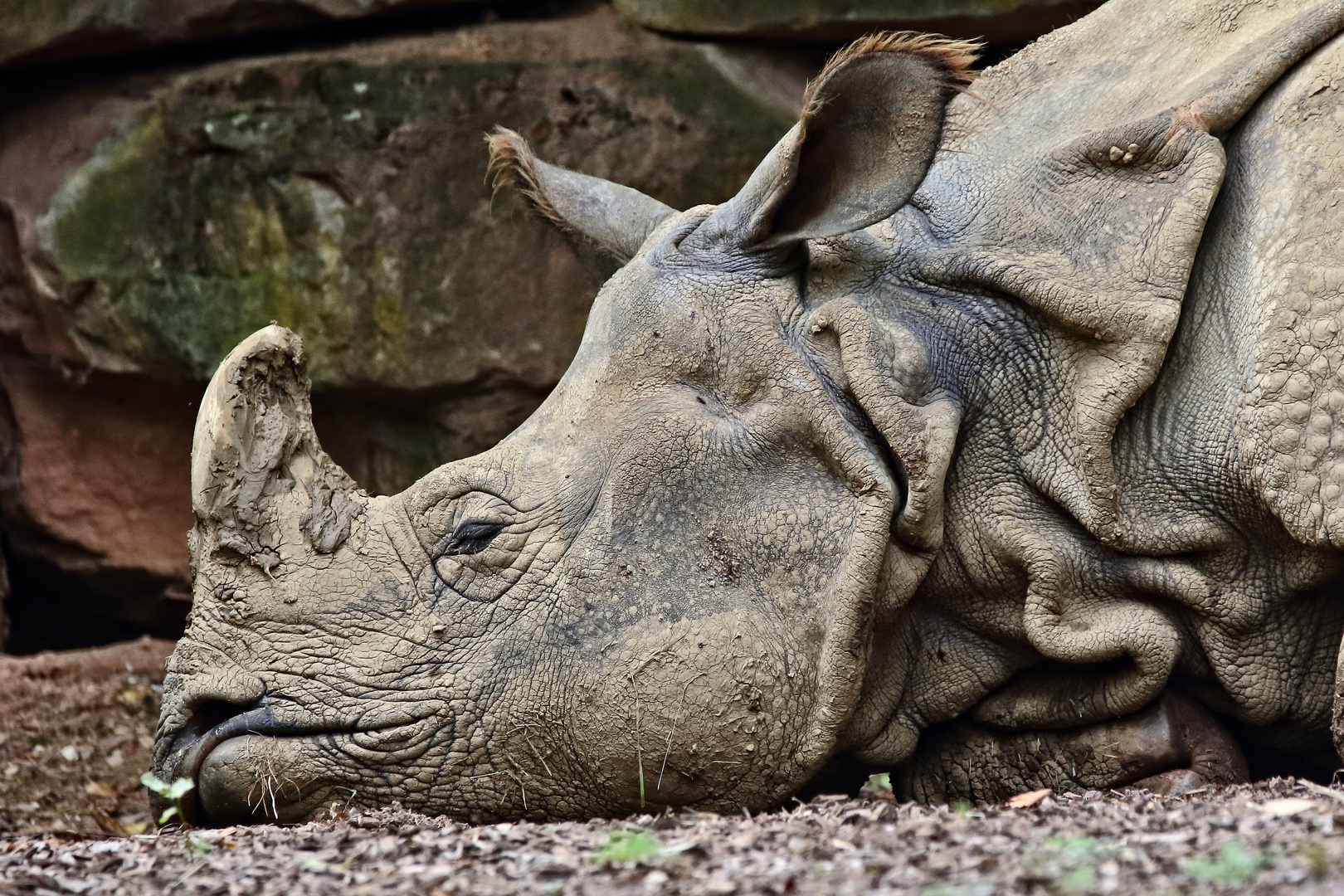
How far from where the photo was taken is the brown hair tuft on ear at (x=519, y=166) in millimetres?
4434

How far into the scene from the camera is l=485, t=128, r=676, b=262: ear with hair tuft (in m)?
4.44

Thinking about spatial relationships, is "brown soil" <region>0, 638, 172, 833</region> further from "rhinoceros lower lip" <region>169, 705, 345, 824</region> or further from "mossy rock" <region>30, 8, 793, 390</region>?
"mossy rock" <region>30, 8, 793, 390</region>

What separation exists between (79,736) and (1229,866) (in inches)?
173

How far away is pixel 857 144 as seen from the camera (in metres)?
3.81

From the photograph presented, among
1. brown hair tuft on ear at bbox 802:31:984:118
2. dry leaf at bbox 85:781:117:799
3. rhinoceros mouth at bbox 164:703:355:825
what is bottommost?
dry leaf at bbox 85:781:117:799

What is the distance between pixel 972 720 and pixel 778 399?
0.99 meters

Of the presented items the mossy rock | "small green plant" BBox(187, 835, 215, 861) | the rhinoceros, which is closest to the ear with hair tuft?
the rhinoceros

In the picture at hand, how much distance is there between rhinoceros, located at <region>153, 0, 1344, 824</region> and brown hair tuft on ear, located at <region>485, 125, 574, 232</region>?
0.65 m

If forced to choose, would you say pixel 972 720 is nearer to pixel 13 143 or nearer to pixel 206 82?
pixel 206 82

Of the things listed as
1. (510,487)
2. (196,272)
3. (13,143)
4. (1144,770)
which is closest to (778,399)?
(510,487)

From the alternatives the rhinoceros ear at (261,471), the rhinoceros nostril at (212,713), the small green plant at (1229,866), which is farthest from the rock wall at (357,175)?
the small green plant at (1229,866)

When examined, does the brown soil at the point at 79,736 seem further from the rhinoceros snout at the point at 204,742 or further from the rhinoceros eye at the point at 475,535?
the rhinoceros eye at the point at 475,535

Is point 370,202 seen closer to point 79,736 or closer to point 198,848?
point 79,736

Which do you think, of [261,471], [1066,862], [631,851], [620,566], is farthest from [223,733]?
[1066,862]
